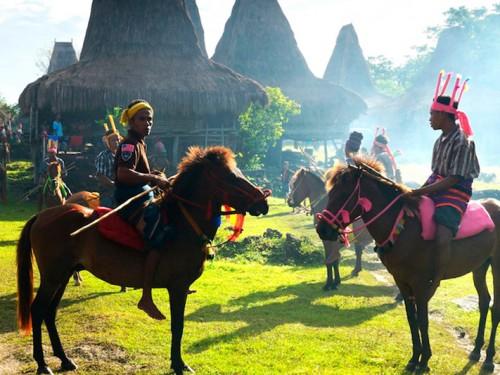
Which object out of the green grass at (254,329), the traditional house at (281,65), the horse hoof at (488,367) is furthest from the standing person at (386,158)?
the traditional house at (281,65)

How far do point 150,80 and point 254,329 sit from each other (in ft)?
67.1

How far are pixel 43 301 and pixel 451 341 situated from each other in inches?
239

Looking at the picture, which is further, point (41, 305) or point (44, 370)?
point (41, 305)

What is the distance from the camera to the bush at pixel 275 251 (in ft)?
45.3

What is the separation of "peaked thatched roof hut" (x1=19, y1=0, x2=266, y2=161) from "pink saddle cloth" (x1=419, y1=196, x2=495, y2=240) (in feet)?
68.1

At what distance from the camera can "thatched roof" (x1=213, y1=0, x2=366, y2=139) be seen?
41.7 metres

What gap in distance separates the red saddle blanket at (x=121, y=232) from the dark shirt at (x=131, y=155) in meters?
0.46

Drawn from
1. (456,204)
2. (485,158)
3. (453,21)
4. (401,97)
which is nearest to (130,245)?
(456,204)

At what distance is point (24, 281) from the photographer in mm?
6129

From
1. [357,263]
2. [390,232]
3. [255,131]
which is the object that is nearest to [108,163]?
[390,232]

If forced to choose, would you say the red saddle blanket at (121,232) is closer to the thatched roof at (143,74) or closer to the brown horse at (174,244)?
the brown horse at (174,244)

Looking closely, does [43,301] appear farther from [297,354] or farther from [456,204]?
[456,204]

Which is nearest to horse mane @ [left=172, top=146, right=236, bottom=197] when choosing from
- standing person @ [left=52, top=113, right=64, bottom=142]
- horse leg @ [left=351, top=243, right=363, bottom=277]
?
horse leg @ [left=351, top=243, right=363, bottom=277]

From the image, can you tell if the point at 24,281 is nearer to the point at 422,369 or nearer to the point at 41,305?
the point at 41,305
